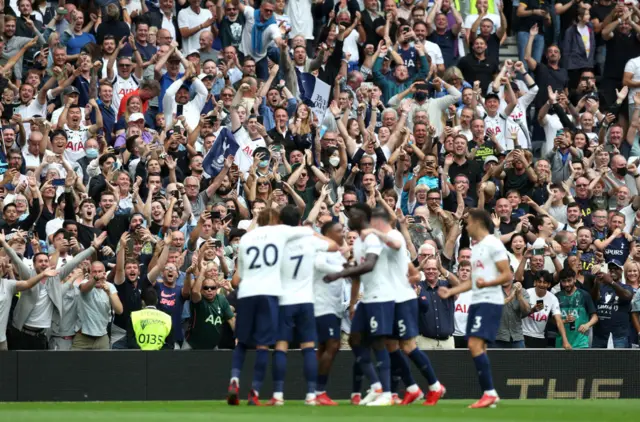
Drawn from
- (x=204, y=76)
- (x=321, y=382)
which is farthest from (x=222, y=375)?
(x=204, y=76)

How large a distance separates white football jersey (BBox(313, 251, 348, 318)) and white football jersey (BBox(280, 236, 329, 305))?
1.37ft

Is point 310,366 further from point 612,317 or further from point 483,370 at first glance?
point 612,317

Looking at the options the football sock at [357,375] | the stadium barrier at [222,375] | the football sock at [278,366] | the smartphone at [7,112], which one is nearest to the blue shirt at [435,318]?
the stadium barrier at [222,375]

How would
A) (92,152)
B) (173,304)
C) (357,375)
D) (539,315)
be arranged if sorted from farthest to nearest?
1. (92,152)
2. (539,315)
3. (173,304)
4. (357,375)

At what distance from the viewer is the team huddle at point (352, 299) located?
15.1m

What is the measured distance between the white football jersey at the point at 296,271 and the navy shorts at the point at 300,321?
65 mm

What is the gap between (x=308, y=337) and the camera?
50.4 ft

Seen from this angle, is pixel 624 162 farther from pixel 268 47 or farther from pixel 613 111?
pixel 268 47

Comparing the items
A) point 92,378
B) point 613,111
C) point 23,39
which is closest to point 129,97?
point 23,39

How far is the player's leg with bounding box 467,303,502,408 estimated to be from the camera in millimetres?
15086

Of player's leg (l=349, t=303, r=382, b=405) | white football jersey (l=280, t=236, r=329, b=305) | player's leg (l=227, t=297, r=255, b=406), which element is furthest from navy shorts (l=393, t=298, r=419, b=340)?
player's leg (l=227, t=297, r=255, b=406)

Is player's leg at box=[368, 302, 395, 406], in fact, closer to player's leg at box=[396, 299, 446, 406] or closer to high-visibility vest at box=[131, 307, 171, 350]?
player's leg at box=[396, 299, 446, 406]

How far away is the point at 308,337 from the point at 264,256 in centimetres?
105

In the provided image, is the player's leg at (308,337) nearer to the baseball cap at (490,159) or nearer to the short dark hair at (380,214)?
the short dark hair at (380,214)
